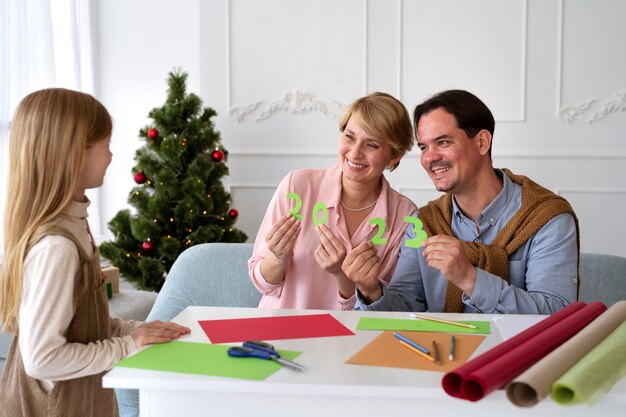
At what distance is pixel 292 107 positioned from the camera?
221 inches

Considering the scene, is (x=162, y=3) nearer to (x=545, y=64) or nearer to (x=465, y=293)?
(x=545, y=64)

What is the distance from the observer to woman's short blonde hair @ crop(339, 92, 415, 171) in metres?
2.50

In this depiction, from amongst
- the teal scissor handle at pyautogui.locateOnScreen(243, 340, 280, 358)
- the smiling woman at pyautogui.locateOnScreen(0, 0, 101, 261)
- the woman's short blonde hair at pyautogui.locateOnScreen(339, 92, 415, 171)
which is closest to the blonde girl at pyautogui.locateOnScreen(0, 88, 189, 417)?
the teal scissor handle at pyautogui.locateOnScreen(243, 340, 280, 358)

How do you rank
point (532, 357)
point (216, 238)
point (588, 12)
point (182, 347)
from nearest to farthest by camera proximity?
point (532, 357) → point (182, 347) → point (216, 238) → point (588, 12)

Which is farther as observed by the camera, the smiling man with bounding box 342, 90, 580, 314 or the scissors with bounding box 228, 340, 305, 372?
the smiling man with bounding box 342, 90, 580, 314

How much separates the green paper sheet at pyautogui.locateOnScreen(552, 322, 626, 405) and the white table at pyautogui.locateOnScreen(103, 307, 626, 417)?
3 centimetres

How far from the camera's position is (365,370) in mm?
1374

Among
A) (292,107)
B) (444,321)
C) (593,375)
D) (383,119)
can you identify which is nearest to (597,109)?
(292,107)

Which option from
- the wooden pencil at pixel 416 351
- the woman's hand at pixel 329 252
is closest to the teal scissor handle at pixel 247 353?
the wooden pencil at pixel 416 351

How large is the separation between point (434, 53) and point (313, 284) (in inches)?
133

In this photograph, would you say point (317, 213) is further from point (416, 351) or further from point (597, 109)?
point (597, 109)

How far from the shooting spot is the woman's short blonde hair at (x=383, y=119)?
250 cm

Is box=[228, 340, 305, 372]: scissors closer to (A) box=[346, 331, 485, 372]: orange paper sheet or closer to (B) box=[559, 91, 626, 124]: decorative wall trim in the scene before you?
(A) box=[346, 331, 485, 372]: orange paper sheet

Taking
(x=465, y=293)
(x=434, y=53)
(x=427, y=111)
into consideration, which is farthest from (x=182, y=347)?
(x=434, y=53)
